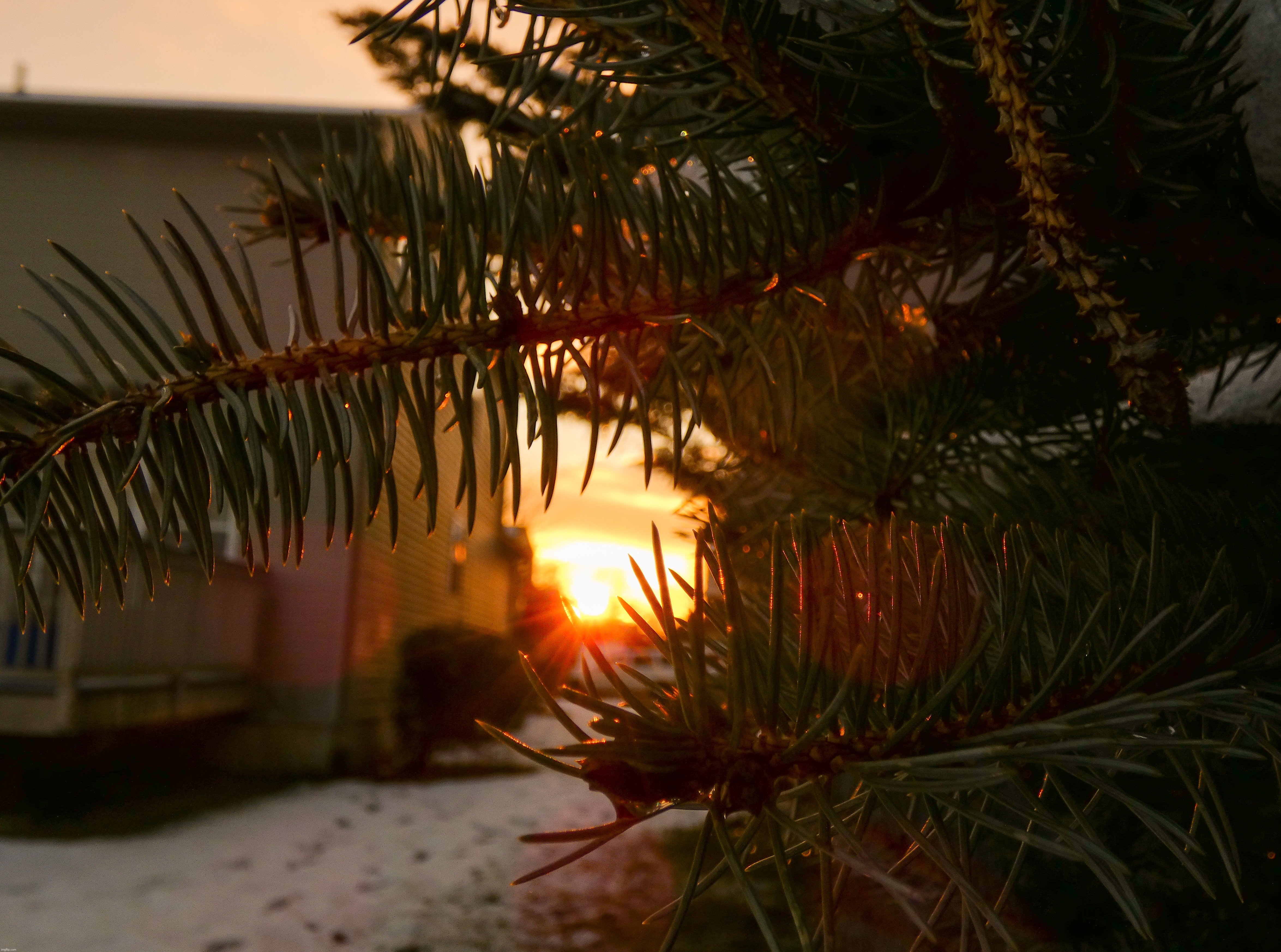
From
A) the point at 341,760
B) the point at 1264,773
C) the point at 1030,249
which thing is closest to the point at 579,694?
the point at 1030,249

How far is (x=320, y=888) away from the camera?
2.44m

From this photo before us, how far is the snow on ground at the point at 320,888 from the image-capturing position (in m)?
1.92

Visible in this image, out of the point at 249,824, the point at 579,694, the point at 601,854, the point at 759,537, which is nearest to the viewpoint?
the point at 579,694

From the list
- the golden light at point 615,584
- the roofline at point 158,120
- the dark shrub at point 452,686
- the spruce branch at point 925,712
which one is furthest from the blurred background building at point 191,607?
the spruce branch at point 925,712

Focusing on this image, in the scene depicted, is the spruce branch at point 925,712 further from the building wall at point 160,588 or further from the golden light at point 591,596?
the building wall at point 160,588

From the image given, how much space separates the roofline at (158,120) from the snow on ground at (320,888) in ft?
7.57

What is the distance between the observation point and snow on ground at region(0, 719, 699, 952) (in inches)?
75.4

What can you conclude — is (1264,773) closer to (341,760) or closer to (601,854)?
(601,854)

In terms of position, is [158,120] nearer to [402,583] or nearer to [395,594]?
[395,594]

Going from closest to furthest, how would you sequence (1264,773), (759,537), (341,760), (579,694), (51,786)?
(579,694) → (1264,773) → (759,537) → (51,786) → (341,760)

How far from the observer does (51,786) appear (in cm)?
391

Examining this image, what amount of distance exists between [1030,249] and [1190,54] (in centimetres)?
15

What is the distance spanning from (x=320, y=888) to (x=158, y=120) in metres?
3.69

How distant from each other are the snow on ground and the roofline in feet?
7.57
